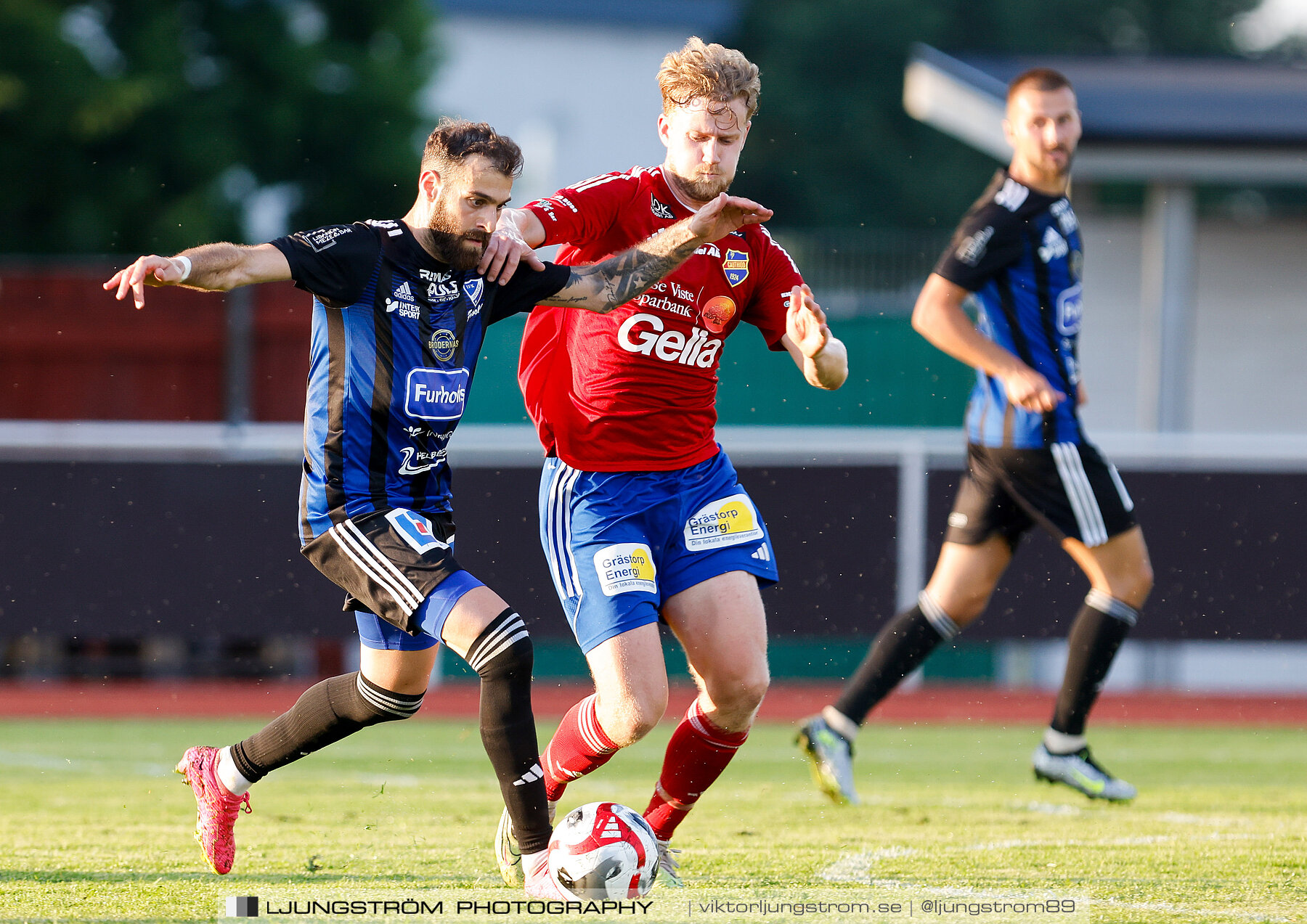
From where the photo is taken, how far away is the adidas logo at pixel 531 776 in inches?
158

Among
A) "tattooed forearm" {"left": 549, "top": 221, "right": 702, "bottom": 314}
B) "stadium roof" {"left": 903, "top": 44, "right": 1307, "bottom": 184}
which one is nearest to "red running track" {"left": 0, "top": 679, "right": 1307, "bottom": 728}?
"stadium roof" {"left": 903, "top": 44, "right": 1307, "bottom": 184}

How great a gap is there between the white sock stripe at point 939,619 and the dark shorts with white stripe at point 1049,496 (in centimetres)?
26

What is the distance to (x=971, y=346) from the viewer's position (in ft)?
19.0

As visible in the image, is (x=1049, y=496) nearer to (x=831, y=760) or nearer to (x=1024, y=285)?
(x=1024, y=285)

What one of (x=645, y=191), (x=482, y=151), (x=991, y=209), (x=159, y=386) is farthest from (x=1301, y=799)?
(x=159, y=386)

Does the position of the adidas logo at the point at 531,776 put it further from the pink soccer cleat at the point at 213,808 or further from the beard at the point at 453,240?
the beard at the point at 453,240

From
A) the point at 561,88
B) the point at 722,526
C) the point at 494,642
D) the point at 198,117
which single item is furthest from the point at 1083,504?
the point at 561,88

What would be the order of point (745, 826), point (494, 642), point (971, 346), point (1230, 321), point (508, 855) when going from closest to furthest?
1. point (494, 642)
2. point (508, 855)
3. point (745, 826)
4. point (971, 346)
5. point (1230, 321)

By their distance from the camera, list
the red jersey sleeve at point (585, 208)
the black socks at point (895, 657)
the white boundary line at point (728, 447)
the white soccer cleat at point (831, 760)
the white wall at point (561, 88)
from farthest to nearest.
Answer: the white wall at point (561, 88) < the white boundary line at point (728, 447) < the black socks at point (895, 657) < the white soccer cleat at point (831, 760) < the red jersey sleeve at point (585, 208)

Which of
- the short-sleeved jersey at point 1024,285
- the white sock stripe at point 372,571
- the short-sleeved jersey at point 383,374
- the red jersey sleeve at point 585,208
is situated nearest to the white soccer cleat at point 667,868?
the white sock stripe at point 372,571

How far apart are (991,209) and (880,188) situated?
28.9 metres

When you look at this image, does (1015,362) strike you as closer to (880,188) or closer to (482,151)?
(482,151)

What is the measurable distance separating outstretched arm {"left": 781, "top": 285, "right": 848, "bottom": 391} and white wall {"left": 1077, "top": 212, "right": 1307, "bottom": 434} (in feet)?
27.7

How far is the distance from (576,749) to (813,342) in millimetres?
1338
